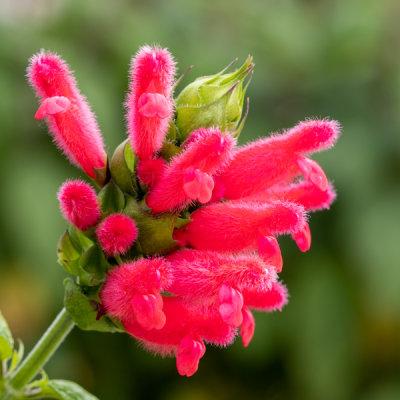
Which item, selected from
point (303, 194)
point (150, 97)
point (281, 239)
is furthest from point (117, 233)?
point (281, 239)

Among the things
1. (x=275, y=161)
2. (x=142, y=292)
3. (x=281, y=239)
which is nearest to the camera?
(x=142, y=292)

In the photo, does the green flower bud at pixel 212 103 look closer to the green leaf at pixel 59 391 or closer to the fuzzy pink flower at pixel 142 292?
the fuzzy pink flower at pixel 142 292

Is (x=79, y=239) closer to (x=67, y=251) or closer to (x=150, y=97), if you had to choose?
(x=67, y=251)

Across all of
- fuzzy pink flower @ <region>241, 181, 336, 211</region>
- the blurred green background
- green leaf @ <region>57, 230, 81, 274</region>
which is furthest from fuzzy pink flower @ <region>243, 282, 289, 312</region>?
the blurred green background

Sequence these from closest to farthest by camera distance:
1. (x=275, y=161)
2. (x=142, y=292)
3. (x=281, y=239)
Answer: (x=142, y=292), (x=275, y=161), (x=281, y=239)

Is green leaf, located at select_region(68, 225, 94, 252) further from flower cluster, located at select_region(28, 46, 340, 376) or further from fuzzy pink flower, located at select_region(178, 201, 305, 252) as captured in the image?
fuzzy pink flower, located at select_region(178, 201, 305, 252)

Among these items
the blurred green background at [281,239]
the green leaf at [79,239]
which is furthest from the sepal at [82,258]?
the blurred green background at [281,239]

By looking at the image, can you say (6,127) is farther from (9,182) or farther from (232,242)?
(232,242)
